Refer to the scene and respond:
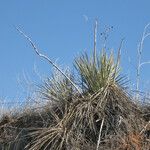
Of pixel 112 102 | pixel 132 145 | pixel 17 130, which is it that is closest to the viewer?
pixel 132 145

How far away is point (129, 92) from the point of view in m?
9.52

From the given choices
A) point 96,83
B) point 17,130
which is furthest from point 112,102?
point 17,130

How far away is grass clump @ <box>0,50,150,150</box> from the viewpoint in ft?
28.7

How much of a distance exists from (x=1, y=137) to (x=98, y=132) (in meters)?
2.32

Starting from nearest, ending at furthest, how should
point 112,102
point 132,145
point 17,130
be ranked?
1. point 132,145
2. point 112,102
3. point 17,130

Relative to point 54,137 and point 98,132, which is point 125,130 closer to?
point 98,132

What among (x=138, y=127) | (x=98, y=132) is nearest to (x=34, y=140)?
(x=98, y=132)

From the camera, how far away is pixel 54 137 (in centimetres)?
881

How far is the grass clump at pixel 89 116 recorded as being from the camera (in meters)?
8.76

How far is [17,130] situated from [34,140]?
123 cm

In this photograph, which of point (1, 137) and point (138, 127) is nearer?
point (138, 127)

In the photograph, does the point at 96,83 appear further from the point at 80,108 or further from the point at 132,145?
the point at 132,145

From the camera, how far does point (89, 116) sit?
8.95 m

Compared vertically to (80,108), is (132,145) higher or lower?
lower
